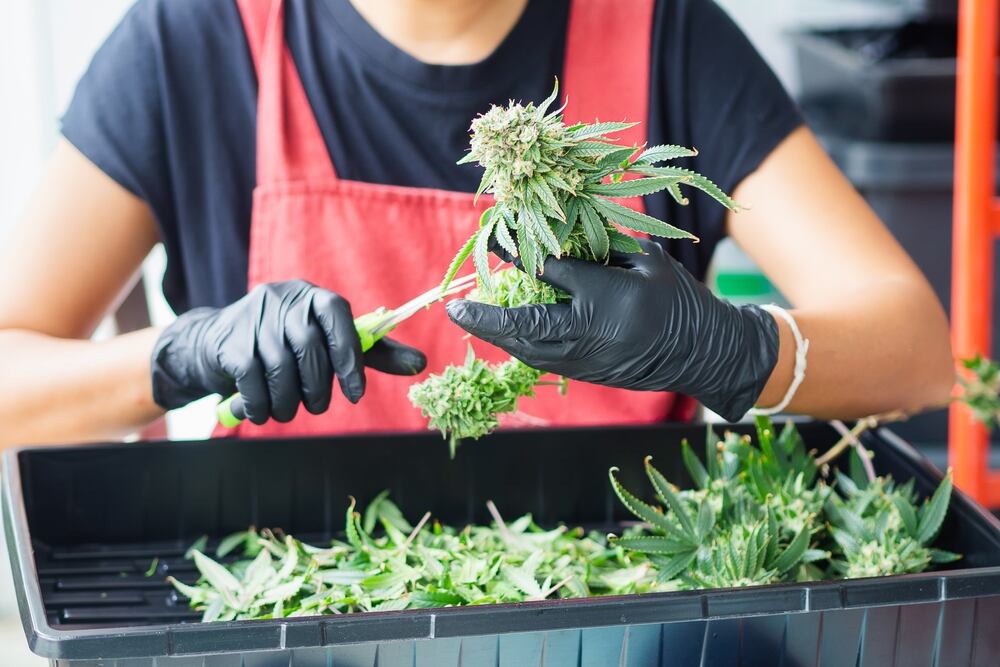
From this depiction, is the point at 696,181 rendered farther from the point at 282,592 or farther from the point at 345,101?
the point at 345,101

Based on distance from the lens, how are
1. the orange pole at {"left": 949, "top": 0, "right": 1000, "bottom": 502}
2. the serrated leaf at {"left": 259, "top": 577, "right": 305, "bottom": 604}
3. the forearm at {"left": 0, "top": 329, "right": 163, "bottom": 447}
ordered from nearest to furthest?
1. the serrated leaf at {"left": 259, "top": 577, "right": 305, "bottom": 604}
2. the forearm at {"left": 0, "top": 329, "right": 163, "bottom": 447}
3. the orange pole at {"left": 949, "top": 0, "right": 1000, "bottom": 502}

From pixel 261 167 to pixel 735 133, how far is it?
2.18 ft

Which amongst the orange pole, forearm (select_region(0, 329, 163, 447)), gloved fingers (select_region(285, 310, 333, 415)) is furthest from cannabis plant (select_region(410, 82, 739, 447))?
the orange pole

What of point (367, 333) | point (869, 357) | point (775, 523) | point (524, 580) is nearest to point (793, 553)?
point (775, 523)

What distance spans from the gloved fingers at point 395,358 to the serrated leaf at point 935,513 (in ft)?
1.77

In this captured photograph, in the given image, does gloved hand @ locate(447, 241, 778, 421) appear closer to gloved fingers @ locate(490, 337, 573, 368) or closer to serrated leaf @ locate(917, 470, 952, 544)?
gloved fingers @ locate(490, 337, 573, 368)

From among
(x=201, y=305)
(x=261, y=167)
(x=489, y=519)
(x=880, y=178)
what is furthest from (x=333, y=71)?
(x=880, y=178)

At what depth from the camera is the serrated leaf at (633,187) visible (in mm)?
920

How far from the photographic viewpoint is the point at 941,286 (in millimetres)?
2795

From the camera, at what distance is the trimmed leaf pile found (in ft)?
3.48

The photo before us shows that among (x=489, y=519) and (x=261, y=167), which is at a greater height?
(x=261, y=167)

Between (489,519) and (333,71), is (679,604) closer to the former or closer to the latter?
(489,519)

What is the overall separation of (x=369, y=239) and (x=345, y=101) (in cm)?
21

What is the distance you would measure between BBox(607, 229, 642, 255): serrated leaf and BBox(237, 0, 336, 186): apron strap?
0.63m
